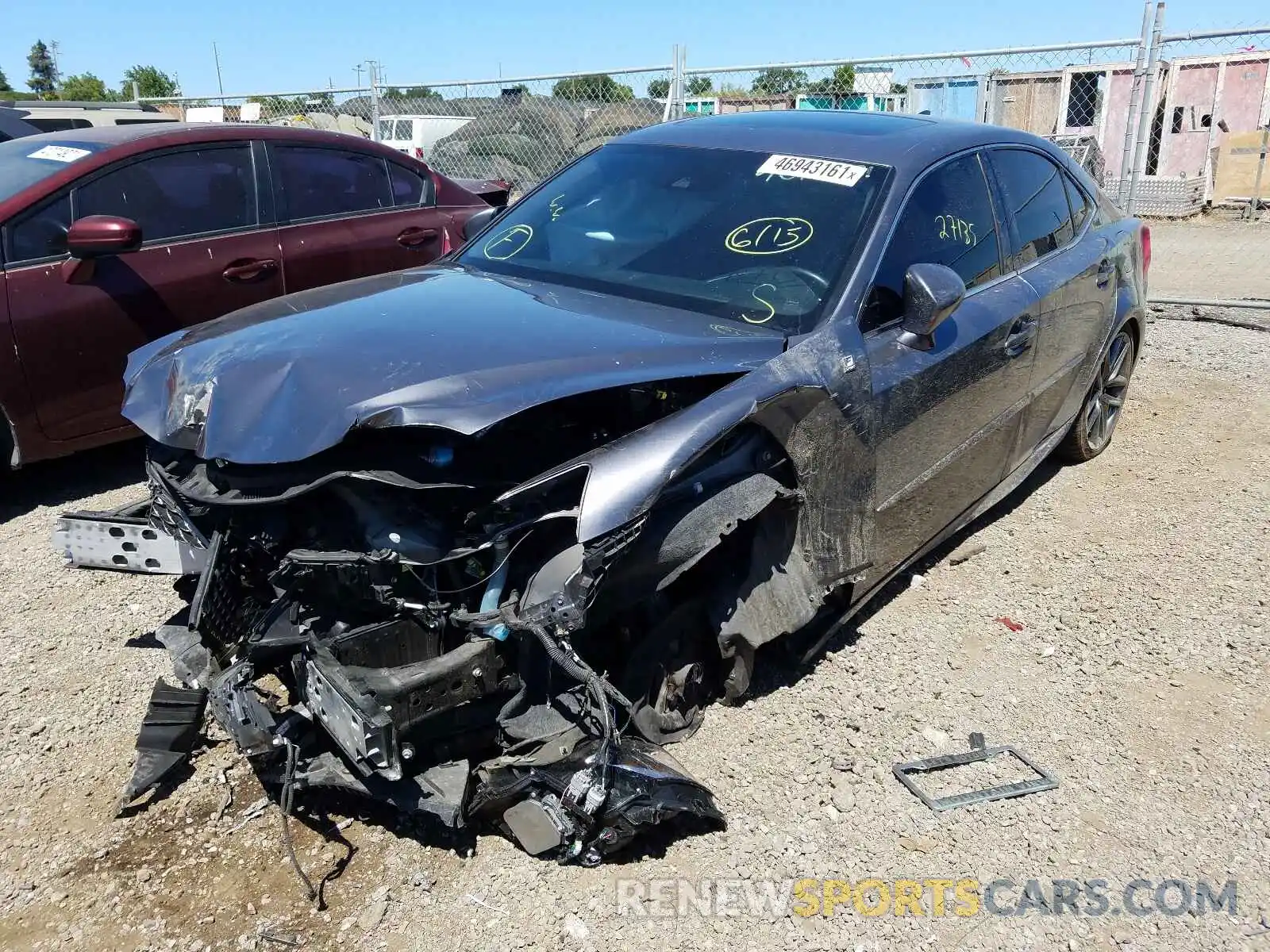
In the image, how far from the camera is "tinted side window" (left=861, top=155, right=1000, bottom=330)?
134 inches

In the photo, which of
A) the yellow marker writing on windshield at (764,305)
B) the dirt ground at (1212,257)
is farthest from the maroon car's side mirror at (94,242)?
A: the dirt ground at (1212,257)

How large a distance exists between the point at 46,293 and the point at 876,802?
14.2 feet

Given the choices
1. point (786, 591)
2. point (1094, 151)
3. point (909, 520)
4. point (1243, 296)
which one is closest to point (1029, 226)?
point (909, 520)

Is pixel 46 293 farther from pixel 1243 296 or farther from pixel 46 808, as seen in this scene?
pixel 1243 296

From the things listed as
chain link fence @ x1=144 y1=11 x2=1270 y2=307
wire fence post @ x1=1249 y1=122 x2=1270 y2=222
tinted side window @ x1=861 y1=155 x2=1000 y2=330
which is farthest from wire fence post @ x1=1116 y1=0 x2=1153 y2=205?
wire fence post @ x1=1249 y1=122 x2=1270 y2=222

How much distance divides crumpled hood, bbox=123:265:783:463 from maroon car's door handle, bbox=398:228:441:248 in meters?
2.84

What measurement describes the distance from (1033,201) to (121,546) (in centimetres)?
394

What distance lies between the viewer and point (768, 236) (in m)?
3.48

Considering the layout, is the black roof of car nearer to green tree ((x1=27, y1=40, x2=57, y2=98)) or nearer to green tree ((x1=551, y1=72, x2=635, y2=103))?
green tree ((x1=551, y1=72, x2=635, y2=103))

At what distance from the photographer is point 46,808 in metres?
2.96

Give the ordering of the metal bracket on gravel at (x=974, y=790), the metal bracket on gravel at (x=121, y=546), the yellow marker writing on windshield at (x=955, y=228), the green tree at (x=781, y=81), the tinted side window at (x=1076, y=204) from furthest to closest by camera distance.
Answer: the green tree at (x=781, y=81) → the tinted side window at (x=1076, y=204) → the yellow marker writing on windshield at (x=955, y=228) → the metal bracket on gravel at (x=121, y=546) → the metal bracket on gravel at (x=974, y=790)

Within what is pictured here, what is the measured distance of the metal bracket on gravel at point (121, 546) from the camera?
3182mm

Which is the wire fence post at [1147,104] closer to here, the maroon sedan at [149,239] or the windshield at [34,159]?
the maroon sedan at [149,239]

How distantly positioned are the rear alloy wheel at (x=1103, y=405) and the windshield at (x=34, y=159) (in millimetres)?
5373
